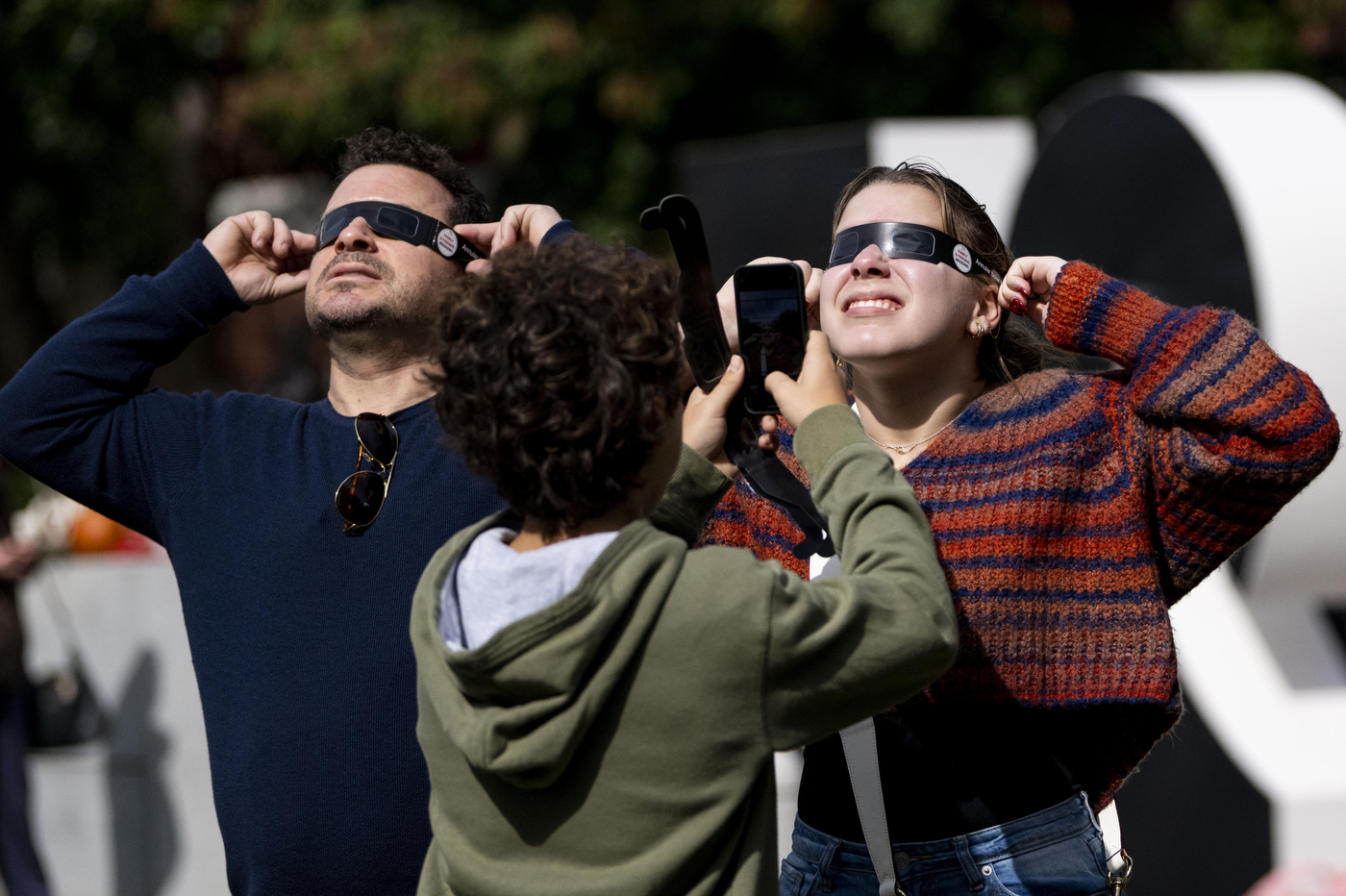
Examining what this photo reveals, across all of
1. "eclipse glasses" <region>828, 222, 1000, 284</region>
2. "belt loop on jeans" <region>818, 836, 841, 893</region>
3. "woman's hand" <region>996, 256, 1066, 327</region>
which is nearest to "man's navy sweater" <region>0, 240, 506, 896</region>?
"belt loop on jeans" <region>818, 836, 841, 893</region>

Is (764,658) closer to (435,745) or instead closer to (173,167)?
(435,745)

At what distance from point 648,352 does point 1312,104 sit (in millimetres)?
3706

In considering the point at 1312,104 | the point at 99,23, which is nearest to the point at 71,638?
the point at 99,23

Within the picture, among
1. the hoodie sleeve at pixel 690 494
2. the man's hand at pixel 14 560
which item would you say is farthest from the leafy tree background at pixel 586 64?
the hoodie sleeve at pixel 690 494

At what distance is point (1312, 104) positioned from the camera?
14.7 ft

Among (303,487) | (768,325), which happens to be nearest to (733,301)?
(768,325)

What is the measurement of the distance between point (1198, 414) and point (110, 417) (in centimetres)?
193

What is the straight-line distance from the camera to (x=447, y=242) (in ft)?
8.75

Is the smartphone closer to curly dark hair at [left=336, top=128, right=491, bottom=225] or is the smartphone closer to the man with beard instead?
the man with beard

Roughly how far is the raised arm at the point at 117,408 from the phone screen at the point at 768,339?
1150 mm

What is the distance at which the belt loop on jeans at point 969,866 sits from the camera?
205 cm

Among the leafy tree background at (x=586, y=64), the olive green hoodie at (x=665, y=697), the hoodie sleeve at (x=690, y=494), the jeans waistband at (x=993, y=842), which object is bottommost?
the jeans waistband at (x=993, y=842)

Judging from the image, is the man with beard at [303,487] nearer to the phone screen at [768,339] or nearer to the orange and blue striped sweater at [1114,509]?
the phone screen at [768,339]

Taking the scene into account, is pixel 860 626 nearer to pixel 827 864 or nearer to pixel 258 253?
pixel 827 864
